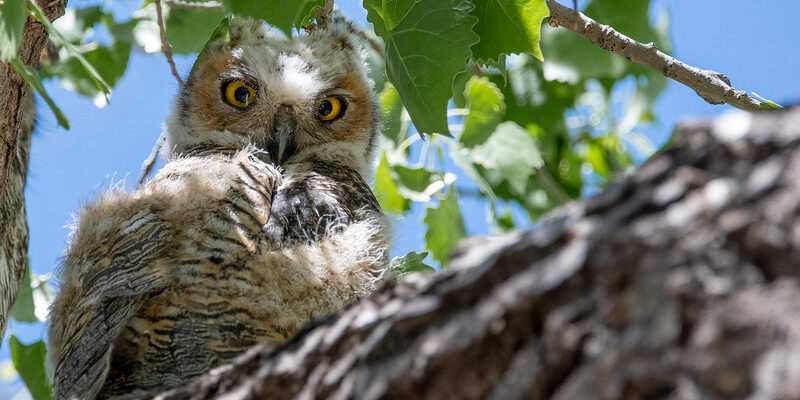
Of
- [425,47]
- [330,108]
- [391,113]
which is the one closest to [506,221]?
[391,113]

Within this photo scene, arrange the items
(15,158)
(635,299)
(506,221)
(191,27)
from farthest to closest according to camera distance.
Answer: (506,221), (15,158), (191,27), (635,299)

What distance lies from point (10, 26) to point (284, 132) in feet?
4.36

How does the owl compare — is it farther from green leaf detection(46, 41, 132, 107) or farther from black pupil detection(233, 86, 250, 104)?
green leaf detection(46, 41, 132, 107)

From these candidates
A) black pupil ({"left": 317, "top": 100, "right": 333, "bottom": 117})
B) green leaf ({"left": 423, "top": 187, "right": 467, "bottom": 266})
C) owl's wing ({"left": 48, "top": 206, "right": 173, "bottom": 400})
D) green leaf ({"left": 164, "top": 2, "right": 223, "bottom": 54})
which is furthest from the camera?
green leaf ({"left": 423, "top": 187, "right": 467, "bottom": 266})

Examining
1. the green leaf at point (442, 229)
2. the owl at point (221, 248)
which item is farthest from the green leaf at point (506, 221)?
the owl at point (221, 248)

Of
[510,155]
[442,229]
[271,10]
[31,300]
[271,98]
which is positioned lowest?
[271,10]

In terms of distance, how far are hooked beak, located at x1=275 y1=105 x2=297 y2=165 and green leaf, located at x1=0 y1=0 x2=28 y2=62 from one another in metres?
1.28

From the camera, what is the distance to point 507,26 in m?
1.99

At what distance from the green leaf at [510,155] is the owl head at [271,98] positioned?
1.62 ft

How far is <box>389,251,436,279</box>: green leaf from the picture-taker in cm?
216

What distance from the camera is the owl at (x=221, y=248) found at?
5.70 ft

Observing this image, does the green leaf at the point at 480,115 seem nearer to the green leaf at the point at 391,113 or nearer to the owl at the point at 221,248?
the green leaf at the point at 391,113

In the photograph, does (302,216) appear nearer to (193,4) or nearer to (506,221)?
(193,4)

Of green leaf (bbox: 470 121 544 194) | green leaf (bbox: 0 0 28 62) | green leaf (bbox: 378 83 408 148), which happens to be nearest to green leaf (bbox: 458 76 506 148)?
green leaf (bbox: 470 121 544 194)
